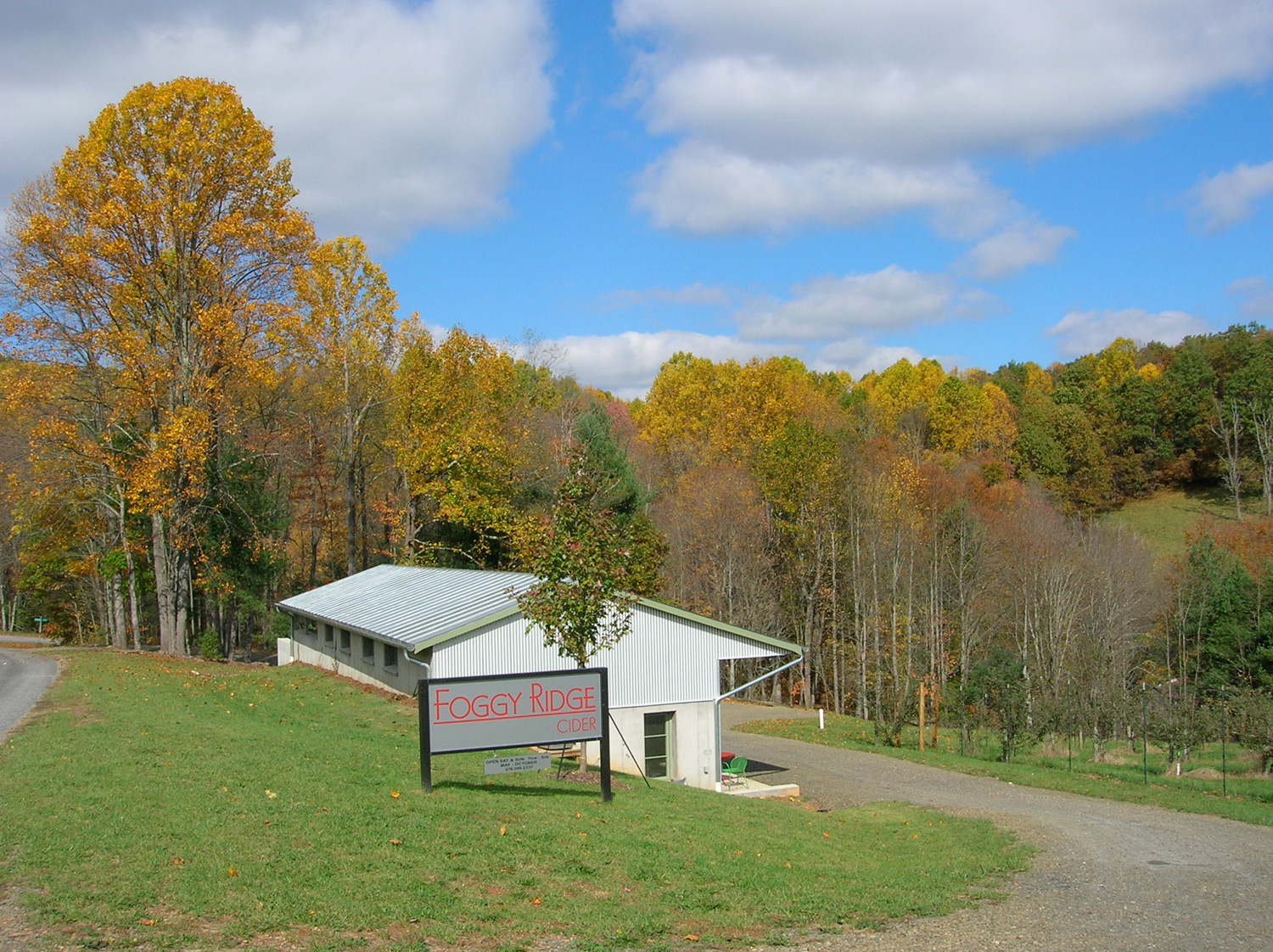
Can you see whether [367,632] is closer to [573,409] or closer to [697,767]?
[697,767]

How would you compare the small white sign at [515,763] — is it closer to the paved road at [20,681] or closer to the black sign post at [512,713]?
the black sign post at [512,713]

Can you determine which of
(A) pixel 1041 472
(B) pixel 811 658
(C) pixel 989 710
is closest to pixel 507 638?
(C) pixel 989 710

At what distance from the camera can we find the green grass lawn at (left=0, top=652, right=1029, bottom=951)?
21.1 ft

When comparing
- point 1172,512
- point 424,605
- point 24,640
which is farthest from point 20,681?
point 1172,512

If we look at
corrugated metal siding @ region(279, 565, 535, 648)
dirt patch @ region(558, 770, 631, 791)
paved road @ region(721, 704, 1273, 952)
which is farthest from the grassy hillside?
dirt patch @ region(558, 770, 631, 791)

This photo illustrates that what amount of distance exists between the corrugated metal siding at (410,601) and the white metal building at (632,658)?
0.22 ft

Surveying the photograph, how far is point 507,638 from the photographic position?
62.8ft

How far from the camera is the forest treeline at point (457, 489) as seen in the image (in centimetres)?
2595

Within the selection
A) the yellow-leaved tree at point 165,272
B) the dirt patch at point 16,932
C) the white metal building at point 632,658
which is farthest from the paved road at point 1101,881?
the yellow-leaved tree at point 165,272

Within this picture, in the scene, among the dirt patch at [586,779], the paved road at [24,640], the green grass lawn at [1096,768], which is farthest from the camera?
the paved road at [24,640]

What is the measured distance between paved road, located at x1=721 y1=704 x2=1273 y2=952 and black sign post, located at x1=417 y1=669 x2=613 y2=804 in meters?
4.56

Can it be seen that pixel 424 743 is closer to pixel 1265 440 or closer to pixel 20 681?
pixel 20 681

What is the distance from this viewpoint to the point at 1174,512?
68.3 meters

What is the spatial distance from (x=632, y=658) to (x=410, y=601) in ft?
23.6
